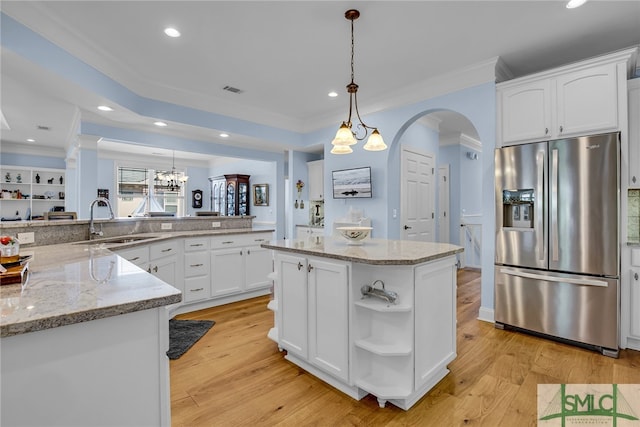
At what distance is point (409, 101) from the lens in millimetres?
3979

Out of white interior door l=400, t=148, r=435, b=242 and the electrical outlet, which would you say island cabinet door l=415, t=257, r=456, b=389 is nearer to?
white interior door l=400, t=148, r=435, b=242

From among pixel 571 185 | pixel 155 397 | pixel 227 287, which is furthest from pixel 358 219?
pixel 155 397

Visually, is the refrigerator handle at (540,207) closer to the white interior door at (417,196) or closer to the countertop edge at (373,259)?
the countertop edge at (373,259)

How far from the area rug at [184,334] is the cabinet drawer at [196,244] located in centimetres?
82

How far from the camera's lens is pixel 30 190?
276 inches

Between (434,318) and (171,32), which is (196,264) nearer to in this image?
(171,32)

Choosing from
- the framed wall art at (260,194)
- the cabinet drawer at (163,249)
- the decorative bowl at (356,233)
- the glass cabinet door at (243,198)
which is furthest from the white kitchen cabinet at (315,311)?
the glass cabinet door at (243,198)

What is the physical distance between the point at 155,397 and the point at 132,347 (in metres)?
0.19

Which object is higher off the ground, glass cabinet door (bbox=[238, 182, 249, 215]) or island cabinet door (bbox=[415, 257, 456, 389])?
glass cabinet door (bbox=[238, 182, 249, 215])

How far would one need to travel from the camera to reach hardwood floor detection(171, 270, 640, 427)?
179 centimetres

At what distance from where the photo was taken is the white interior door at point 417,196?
15.0ft

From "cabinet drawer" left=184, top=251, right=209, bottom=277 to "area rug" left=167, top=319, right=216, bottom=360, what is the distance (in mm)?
567

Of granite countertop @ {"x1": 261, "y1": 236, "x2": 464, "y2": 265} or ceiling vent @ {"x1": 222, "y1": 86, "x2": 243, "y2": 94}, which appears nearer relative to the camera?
granite countertop @ {"x1": 261, "y1": 236, "x2": 464, "y2": 265}

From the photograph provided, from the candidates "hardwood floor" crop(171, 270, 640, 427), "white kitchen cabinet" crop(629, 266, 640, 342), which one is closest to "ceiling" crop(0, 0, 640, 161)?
"white kitchen cabinet" crop(629, 266, 640, 342)
